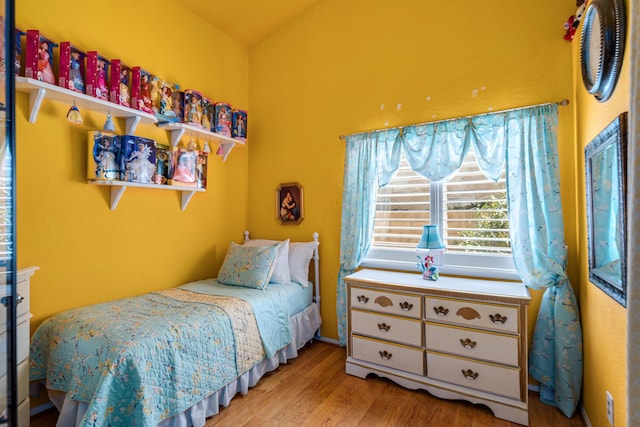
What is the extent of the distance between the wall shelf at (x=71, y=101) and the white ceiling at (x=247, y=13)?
4.59ft

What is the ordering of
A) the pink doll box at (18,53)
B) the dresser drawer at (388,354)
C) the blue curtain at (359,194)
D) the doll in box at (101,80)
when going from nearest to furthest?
the pink doll box at (18,53), the doll in box at (101,80), the dresser drawer at (388,354), the blue curtain at (359,194)

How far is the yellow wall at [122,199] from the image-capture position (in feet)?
6.64

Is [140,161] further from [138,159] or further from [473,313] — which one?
[473,313]

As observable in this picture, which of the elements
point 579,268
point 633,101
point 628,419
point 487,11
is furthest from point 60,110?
point 579,268

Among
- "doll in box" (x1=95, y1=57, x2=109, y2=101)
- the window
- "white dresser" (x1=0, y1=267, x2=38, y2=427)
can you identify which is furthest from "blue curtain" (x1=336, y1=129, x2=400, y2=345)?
"white dresser" (x1=0, y1=267, x2=38, y2=427)

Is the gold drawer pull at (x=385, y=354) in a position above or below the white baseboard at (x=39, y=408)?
above

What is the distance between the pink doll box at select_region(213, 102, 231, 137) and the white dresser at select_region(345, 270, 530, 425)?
76.0 inches

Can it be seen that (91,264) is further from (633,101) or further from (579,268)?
(579,268)

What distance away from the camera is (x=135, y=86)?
2.38m

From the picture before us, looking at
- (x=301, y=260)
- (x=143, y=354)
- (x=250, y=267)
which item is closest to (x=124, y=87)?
(x=250, y=267)

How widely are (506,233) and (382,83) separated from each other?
170cm

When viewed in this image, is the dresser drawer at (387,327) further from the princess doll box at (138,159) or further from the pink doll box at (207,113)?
the pink doll box at (207,113)

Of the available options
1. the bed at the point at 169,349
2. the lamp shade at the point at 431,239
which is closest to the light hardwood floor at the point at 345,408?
the bed at the point at 169,349

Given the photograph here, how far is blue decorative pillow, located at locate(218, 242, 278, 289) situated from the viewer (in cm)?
272
